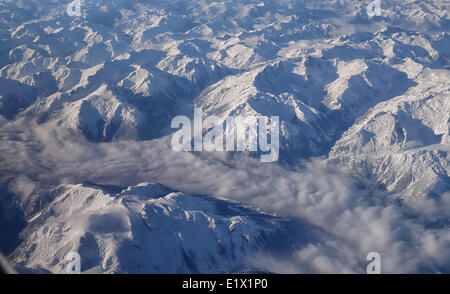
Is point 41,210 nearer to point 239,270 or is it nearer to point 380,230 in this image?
point 239,270

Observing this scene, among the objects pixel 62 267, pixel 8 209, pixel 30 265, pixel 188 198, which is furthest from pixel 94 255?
pixel 8 209
